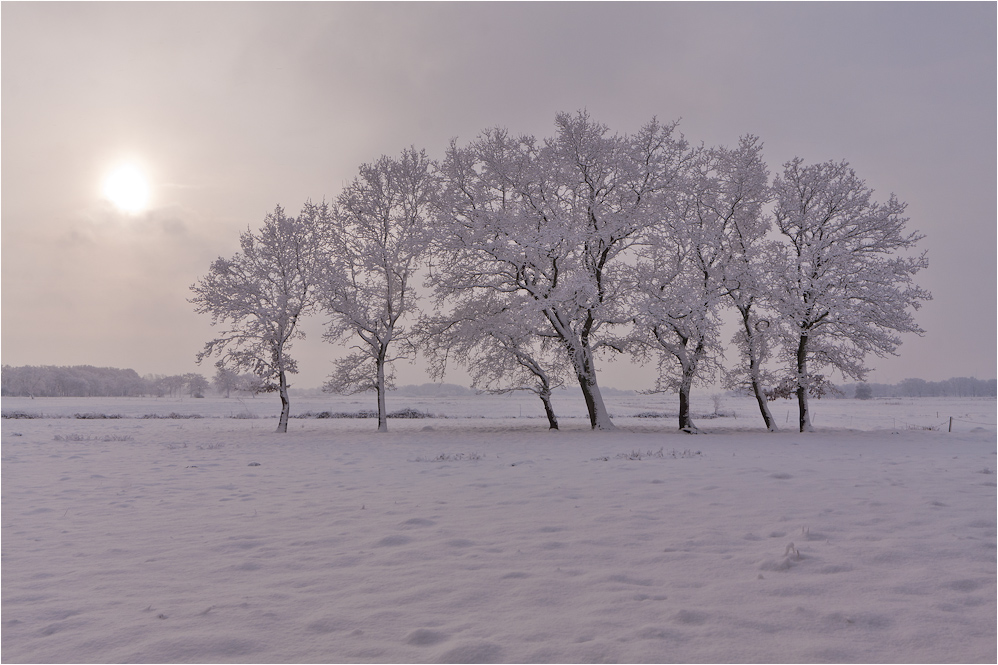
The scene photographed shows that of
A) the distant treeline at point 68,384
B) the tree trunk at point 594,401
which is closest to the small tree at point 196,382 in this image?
the distant treeline at point 68,384

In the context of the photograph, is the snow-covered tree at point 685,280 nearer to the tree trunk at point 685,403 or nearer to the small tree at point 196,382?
the tree trunk at point 685,403

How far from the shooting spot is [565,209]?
24.2m

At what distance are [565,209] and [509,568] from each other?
67.8 feet

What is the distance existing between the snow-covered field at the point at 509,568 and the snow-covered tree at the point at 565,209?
14.1 metres

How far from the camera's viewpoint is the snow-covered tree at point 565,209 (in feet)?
76.6

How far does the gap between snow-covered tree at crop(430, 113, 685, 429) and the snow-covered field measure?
14.1 m

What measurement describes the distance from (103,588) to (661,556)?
15.3 ft

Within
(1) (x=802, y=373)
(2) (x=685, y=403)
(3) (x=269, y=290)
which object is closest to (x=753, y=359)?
(1) (x=802, y=373)

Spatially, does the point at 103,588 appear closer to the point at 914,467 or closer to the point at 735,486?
the point at 735,486

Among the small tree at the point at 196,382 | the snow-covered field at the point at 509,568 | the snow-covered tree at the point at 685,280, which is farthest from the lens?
the small tree at the point at 196,382

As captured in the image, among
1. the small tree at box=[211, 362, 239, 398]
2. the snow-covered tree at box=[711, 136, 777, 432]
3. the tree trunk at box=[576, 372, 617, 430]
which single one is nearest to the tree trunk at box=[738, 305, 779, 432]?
the snow-covered tree at box=[711, 136, 777, 432]

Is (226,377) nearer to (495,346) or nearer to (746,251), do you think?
(495,346)

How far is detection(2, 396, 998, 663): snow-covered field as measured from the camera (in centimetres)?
354

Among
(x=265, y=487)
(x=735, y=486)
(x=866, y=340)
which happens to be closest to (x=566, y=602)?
(x=735, y=486)
